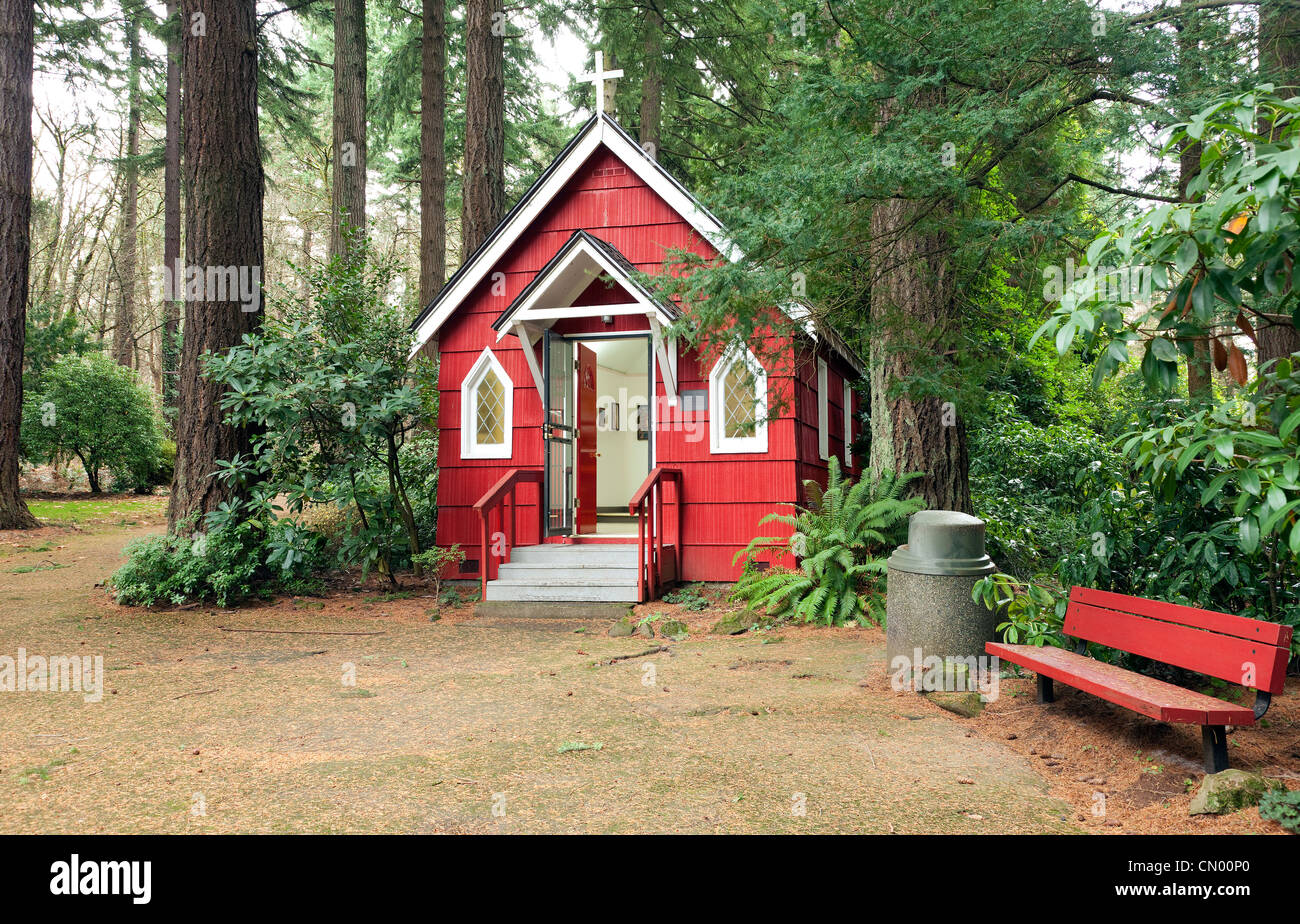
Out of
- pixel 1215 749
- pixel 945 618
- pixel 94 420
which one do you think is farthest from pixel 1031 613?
pixel 94 420

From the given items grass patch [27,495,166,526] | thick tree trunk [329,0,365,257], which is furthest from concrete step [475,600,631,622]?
grass patch [27,495,166,526]

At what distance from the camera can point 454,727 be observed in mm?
5035

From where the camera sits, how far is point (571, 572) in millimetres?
9586

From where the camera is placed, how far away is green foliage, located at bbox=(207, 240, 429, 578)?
9375 millimetres

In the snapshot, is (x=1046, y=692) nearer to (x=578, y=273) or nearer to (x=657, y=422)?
(x=657, y=422)

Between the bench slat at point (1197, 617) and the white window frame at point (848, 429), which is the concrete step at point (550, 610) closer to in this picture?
the bench slat at point (1197, 617)

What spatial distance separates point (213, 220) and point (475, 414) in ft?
13.0

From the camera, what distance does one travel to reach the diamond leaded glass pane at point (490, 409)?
1092cm

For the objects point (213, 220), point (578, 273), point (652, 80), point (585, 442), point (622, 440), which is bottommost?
point (585, 442)

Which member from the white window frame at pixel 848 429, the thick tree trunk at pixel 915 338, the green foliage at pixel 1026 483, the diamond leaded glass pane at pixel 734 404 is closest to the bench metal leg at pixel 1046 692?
the thick tree trunk at pixel 915 338

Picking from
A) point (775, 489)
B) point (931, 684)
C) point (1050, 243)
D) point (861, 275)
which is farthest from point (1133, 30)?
point (775, 489)

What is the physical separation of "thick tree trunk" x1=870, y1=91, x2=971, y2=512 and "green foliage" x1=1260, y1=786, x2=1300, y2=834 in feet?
11.9

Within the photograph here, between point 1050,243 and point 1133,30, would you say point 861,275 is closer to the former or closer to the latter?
point 1050,243

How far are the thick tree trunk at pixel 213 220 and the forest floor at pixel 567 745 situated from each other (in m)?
2.51
